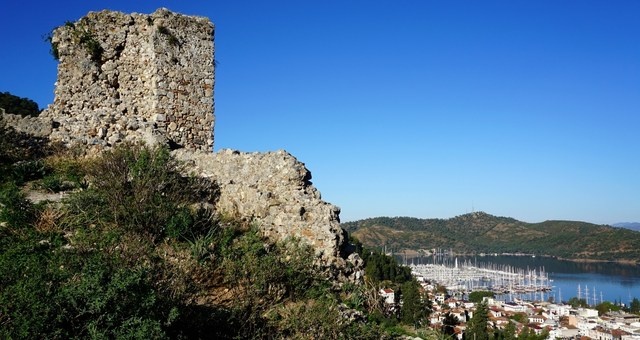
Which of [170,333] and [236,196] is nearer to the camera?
[170,333]

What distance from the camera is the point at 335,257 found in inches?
284

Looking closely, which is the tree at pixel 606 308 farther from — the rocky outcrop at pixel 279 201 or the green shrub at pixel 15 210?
the green shrub at pixel 15 210

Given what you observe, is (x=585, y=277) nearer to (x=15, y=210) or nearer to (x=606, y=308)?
(x=606, y=308)

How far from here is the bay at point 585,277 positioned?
406 ft

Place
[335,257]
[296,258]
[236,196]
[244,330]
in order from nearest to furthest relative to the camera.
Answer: [244,330] → [296,258] → [335,257] → [236,196]

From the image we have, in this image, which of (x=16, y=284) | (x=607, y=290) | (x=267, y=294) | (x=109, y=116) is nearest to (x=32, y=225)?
(x=16, y=284)

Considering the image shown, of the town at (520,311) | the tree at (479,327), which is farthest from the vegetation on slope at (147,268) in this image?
the tree at (479,327)

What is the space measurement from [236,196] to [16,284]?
451 cm

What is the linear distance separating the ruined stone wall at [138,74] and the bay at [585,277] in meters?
127

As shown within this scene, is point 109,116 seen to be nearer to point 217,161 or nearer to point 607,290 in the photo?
point 217,161

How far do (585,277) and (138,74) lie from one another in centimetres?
16959

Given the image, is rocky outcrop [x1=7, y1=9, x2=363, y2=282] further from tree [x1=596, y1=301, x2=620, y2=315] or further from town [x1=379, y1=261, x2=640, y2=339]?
tree [x1=596, y1=301, x2=620, y2=315]

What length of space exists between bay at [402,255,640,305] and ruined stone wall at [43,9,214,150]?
127m

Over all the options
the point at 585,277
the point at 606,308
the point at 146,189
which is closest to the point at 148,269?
the point at 146,189
